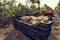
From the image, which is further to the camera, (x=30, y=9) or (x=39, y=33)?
(x=30, y=9)

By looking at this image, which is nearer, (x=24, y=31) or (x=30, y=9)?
(x=24, y=31)

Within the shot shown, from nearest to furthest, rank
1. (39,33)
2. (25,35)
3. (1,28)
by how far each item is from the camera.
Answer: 1. (39,33)
2. (25,35)
3. (1,28)

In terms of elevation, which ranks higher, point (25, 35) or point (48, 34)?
point (48, 34)

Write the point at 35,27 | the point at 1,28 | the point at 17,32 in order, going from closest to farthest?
the point at 35,27 < the point at 17,32 < the point at 1,28

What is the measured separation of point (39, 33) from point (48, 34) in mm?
844

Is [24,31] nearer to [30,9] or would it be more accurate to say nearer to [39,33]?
[39,33]

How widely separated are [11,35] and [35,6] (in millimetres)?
9976

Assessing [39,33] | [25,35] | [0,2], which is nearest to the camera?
[39,33]

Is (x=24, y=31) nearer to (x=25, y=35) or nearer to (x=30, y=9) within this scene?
(x=25, y=35)

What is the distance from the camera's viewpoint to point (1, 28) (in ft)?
67.7

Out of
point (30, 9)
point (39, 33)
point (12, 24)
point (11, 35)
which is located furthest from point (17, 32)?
point (30, 9)

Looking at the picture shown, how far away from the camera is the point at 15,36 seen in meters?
17.2

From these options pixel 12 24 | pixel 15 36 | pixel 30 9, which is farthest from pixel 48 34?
pixel 30 9

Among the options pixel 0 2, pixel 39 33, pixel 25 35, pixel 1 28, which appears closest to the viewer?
pixel 39 33
